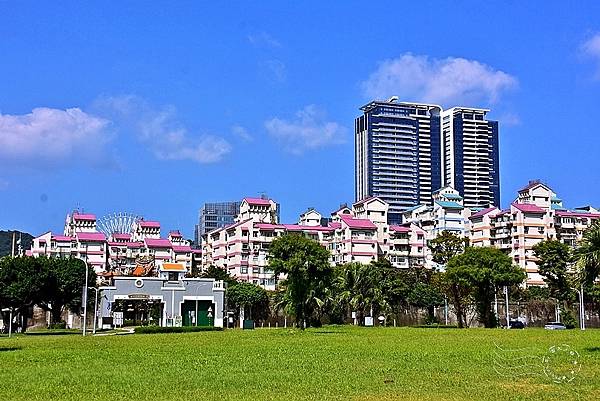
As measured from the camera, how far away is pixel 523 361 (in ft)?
83.0

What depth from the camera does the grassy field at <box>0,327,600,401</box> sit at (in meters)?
17.3

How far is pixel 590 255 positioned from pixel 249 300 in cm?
5797

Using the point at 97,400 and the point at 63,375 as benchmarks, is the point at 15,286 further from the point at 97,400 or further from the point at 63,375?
the point at 97,400

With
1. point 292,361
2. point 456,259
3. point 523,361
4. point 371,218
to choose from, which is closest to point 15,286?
point 456,259

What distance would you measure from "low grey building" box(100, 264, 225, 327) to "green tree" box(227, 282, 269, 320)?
29.2ft

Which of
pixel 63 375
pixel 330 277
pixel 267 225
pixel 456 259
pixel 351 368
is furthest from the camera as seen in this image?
pixel 267 225

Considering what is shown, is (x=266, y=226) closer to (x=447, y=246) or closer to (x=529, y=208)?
(x=447, y=246)

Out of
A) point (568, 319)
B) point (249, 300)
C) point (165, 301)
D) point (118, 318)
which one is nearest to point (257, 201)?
point (249, 300)

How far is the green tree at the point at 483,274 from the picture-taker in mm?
63719

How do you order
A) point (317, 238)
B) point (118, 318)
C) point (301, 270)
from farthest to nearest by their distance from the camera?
point (317, 238) < point (118, 318) < point (301, 270)

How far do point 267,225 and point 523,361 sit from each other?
269ft

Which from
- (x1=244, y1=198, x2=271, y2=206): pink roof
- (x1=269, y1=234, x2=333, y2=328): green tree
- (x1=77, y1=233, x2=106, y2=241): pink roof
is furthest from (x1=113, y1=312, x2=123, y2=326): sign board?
(x1=244, y1=198, x2=271, y2=206): pink roof

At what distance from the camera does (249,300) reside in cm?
8450

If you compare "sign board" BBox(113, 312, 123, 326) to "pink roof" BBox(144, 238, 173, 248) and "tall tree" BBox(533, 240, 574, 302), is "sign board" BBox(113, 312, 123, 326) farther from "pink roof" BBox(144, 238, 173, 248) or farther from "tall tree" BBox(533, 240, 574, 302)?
"pink roof" BBox(144, 238, 173, 248)
